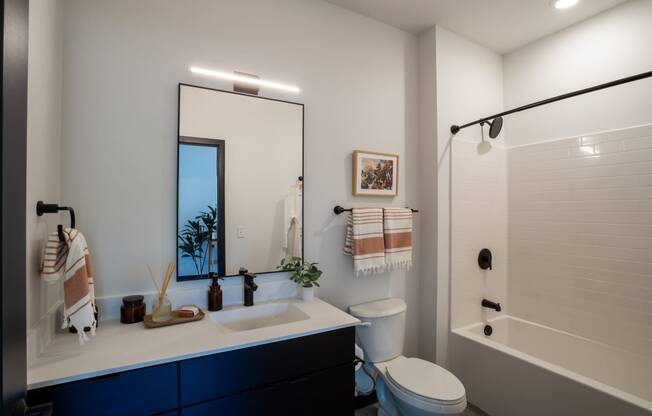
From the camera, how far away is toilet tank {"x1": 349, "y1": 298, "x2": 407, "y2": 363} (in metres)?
1.94

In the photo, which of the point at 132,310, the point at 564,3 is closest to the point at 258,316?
the point at 132,310

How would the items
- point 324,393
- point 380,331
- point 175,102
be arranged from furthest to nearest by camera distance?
point 380,331, point 175,102, point 324,393

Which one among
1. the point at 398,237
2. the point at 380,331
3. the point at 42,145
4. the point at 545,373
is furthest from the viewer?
the point at 398,237

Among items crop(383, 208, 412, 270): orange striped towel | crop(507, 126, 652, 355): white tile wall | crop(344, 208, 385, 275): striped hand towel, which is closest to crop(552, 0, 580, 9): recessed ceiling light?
crop(507, 126, 652, 355): white tile wall

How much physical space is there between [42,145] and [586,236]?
10.3 ft

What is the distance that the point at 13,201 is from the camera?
0.60 meters

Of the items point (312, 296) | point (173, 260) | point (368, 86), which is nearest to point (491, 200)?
point (368, 86)

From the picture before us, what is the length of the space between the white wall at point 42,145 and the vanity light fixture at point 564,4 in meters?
2.77

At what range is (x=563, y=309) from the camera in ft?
7.57

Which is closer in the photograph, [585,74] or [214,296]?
[214,296]

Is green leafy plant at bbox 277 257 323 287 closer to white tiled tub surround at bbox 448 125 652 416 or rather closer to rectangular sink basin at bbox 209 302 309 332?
rectangular sink basin at bbox 209 302 309 332

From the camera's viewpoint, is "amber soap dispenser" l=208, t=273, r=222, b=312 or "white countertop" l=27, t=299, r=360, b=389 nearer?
"white countertop" l=27, t=299, r=360, b=389

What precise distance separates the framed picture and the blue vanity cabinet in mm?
1016

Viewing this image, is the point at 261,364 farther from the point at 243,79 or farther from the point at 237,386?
the point at 243,79
